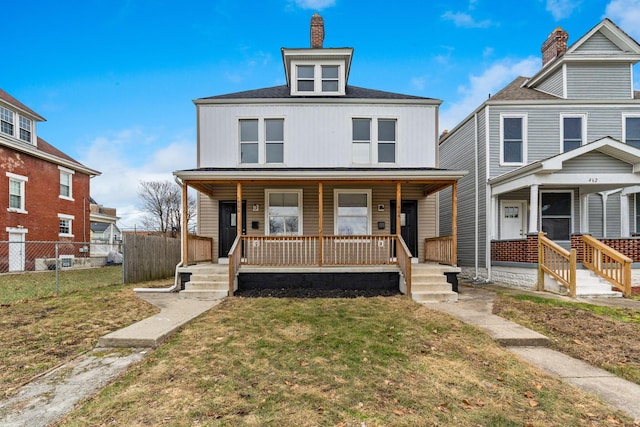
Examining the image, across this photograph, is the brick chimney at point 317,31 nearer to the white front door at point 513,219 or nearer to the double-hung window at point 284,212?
the double-hung window at point 284,212

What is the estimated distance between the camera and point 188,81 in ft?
64.1

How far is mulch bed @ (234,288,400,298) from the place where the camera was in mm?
8328

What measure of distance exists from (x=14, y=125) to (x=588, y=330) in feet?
78.1

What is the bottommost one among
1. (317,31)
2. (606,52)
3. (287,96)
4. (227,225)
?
(227,225)

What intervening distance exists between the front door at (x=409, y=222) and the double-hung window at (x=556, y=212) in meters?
4.63

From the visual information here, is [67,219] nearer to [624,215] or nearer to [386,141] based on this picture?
[386,141]

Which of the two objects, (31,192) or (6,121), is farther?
(31,192)

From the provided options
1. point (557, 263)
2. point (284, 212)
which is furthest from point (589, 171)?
point (284, 212)

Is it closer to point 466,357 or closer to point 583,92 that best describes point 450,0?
point 583,92

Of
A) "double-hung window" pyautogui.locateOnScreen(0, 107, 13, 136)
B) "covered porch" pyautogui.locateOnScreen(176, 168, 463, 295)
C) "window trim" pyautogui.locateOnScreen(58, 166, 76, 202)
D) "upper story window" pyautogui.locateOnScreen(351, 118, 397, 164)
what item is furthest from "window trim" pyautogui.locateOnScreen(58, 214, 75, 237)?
"upper story window" pyautogui.locateOnScreen(351, 118, 397, 164)

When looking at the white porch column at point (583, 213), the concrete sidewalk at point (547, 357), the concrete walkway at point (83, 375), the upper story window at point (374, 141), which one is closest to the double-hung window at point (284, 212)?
the upper story window at point (374, 141)

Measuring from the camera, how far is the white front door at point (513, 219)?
476 inches

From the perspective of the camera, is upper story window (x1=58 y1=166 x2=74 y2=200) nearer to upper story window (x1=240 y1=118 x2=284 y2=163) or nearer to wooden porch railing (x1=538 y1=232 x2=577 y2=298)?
upper story window (x1=240 y1=118 x2=284 y2=163)

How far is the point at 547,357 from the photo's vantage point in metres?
4.30
